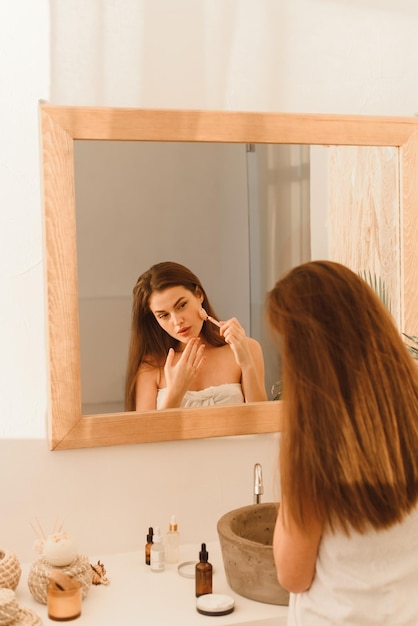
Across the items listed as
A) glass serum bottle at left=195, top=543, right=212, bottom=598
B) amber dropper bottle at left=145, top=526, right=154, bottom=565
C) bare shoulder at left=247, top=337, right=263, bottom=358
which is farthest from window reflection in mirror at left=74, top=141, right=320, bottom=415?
glass serum bottle at left=195, top=543, right=212, bottom=598

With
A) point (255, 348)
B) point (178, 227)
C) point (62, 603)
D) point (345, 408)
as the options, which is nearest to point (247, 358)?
point (255, 348)

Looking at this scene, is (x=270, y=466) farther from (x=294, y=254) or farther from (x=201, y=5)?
(x=201, y=5)

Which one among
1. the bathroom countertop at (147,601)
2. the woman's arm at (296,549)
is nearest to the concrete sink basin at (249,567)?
the bathroom countertop at (147,601)

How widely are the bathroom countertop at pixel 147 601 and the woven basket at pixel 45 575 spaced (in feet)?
0.09

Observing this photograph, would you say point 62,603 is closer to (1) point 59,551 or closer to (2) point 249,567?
(1) point 59,551

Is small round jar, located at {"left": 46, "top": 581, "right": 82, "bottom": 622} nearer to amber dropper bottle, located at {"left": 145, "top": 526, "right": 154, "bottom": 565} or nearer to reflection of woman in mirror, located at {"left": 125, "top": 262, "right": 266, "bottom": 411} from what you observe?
amber dropper bottle, located at {"left": 145, "top": 526, "right": 154, "bottom": 565}

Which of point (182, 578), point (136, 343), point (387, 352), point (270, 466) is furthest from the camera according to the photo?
point (270, 466)

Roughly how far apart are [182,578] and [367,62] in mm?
1301

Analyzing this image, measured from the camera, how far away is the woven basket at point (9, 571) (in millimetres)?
1588

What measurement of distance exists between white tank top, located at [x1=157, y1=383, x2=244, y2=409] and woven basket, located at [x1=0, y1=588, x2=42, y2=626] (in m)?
0.56

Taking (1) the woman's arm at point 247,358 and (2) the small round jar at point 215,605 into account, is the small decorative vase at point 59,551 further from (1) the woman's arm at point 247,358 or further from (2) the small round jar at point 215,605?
(1) the woman's arm at point 247,358

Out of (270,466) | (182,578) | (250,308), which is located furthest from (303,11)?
(182,578)

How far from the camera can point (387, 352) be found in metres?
1.17

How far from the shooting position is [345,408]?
3.76 ft
